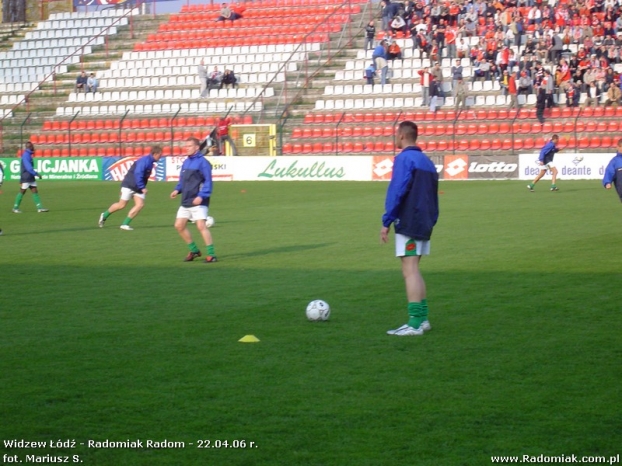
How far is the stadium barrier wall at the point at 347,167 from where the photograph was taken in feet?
121

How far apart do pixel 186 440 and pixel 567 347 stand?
4.04m

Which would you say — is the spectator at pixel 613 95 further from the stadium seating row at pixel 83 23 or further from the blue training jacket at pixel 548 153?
the stadium seating row at pixel 83 23

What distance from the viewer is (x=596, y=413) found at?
6.80 meters

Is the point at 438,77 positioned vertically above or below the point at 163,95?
above

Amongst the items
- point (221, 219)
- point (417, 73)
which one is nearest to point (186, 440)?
point (221, 219)

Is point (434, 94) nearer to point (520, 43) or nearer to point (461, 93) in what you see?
point (461, 93)

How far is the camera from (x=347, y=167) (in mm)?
39062

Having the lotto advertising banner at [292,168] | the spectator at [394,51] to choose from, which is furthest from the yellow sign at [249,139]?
the spectator at [394,51]

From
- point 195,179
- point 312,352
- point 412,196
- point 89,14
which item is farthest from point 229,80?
point 312,352

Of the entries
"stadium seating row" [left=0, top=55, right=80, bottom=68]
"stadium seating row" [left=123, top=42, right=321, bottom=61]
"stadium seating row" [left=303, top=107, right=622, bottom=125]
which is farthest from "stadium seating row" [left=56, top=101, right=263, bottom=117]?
"stadium seating row" [left=0, top=55, right=80, bottom=68]

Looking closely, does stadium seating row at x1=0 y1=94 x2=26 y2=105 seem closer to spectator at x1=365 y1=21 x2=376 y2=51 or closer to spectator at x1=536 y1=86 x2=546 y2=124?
spectator at x1=365 y1=21 x2=376 y2=51

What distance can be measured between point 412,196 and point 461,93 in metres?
33.9

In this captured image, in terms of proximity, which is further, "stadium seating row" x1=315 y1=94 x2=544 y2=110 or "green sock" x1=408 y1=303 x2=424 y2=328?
"stadium seating row" x1=315 y1=94 x2=544 y2=110

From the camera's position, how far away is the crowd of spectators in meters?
41.2
